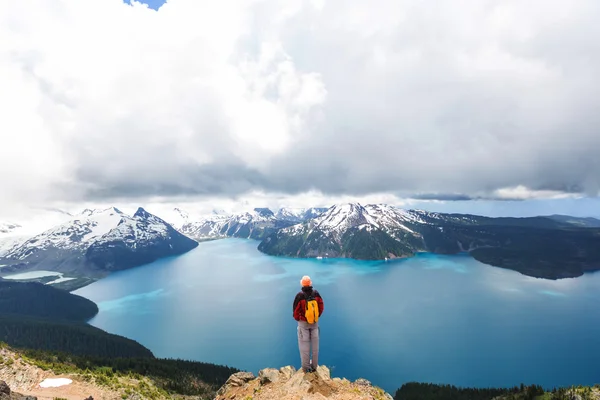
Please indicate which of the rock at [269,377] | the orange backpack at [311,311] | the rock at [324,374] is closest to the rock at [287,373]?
the rock at [269,377]

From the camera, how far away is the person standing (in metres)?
14.9

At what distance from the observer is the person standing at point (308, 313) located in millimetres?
14883

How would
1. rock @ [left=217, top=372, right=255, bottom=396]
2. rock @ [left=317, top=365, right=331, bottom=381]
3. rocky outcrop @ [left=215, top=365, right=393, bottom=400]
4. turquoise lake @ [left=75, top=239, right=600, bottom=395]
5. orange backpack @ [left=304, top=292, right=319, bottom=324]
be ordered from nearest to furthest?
orange backpack @ [left=304, top=292, right=319, bottom=324] < rocky outcrop @ [left=215, top=365, right=393, bottom=400] < rock @ [left=317, top=365, right=331, bottom=381] < rock @ [left=217, top=372, right=255, bottom=396] < turquoise lake @ [left=75, top=239, right=600, bottom=395]

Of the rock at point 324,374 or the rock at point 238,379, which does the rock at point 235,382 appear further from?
the rock at point 324,374

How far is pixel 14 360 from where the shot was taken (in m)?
41.1

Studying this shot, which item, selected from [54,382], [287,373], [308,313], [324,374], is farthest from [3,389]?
[54,382]

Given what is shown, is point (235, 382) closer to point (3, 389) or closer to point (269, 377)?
point (269, 377)

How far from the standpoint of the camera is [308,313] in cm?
1481

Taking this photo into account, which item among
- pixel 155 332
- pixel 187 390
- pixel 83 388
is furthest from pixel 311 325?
pixel 155 332

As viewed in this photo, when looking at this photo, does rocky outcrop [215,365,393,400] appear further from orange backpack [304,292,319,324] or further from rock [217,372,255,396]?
orange backpack [304,292,319,324]

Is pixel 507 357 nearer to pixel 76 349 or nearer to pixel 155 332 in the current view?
pixel 155 332

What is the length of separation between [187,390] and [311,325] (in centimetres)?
7467

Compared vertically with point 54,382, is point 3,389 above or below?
above

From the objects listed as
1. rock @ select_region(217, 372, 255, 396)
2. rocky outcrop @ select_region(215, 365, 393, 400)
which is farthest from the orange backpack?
rock @ select_region(217, 372, 255, 396)
